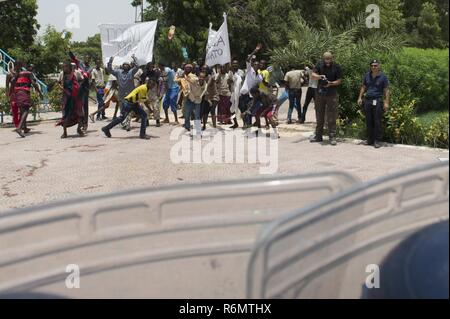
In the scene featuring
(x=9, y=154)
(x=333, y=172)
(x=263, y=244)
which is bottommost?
(x=9, y=154)

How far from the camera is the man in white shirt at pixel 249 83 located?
1061cm

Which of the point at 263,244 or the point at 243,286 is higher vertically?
the point at 263,244

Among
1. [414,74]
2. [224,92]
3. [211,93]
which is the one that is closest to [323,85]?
[414,74]

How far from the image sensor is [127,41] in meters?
13.0

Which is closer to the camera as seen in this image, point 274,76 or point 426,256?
point 426,256

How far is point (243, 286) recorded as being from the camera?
1.84 metres

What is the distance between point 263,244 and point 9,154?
8.56 meters

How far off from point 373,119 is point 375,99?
0.42 meters

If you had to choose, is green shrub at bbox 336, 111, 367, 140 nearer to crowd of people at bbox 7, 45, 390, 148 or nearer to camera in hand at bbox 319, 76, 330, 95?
crowd of people at bbox 7, 45, 390, 148

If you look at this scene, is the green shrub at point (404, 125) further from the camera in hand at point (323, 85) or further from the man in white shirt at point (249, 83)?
the man in white shirt at point (249, 83)

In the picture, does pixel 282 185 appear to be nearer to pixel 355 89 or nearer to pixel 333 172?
pixel 333 172

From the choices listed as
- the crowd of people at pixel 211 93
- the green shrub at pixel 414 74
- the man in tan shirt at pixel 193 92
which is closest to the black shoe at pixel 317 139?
the crowd of people at pixel 211 93

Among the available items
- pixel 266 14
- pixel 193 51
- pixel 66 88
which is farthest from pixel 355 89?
pixel 266 14

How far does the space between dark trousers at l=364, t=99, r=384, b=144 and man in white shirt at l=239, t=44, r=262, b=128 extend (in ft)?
7.88
